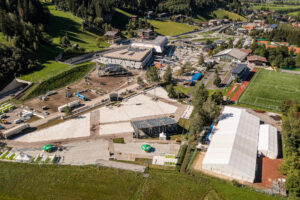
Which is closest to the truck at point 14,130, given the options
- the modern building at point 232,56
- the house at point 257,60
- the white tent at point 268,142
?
the white tent at point 268,142

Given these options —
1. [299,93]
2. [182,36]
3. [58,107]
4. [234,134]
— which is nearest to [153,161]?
[234,134]

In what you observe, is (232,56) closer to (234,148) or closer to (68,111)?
(234,148)

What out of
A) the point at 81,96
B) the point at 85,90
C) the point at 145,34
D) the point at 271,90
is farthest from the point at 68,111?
the point at 145,34

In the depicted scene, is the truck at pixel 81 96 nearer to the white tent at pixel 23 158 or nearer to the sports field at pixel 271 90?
the white tent at pixel 23 158

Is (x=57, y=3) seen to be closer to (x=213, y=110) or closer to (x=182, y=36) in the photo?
(x=182, y=36)

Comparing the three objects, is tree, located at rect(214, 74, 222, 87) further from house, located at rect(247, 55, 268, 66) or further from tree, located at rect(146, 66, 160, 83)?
house, located at rect(247, 55, 268, 66)

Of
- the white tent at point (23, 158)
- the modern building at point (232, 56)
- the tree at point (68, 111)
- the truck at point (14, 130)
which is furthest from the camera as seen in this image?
the modern building at point (232, 56)
